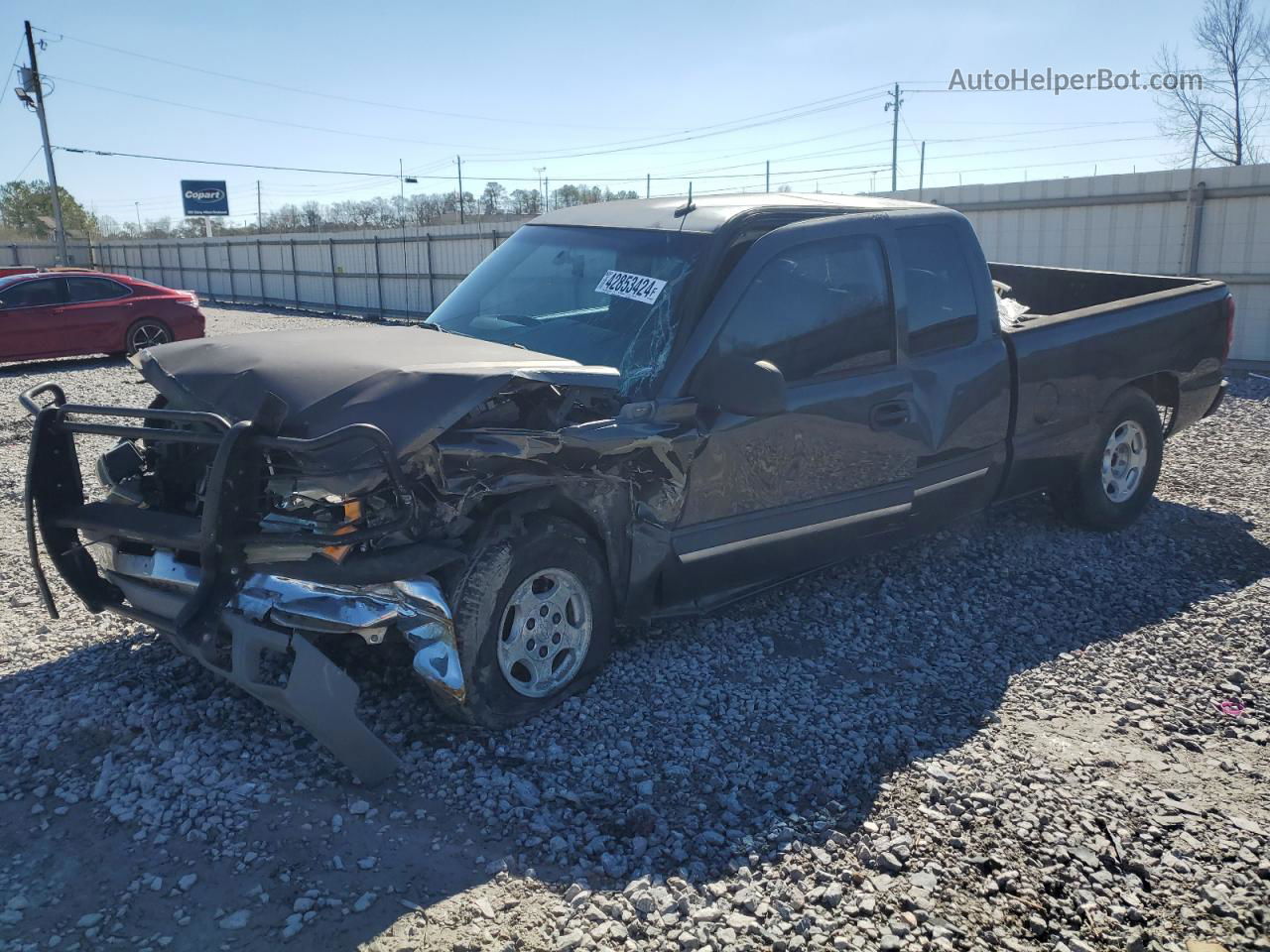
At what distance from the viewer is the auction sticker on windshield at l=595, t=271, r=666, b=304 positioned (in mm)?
4281

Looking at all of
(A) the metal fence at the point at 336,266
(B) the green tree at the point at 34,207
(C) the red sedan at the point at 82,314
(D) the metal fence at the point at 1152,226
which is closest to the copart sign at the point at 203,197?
(B) the green tree at the point at 34,207

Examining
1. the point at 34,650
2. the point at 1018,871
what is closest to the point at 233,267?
the point at 34,650

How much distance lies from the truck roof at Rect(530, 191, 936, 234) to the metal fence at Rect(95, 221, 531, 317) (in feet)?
52.1

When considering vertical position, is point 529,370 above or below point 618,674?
above

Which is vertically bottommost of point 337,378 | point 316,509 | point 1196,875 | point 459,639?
point 1196,875

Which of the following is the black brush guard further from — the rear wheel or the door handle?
the rear wheel

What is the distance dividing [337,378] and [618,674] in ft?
5.50

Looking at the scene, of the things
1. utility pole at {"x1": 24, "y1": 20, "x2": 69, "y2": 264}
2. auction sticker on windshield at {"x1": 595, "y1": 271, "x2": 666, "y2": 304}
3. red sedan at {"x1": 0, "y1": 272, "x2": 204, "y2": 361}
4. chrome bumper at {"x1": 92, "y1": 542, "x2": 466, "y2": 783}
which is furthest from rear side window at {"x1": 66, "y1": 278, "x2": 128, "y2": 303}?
utility pole at {"x1": 24, "y1": 20, "x2": 69, "y2": 264}

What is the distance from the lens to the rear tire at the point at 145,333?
53.4 ft

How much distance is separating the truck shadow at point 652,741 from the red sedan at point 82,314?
13480 mm

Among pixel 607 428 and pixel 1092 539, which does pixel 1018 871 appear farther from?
pixel 1092 539

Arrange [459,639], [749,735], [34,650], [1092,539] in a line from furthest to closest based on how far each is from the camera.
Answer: [1092,539]
[34,650]
[749,735]
[459,639]

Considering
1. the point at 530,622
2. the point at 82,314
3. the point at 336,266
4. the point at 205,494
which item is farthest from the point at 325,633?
the point at 336,266

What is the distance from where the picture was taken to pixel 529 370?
11.7 ft
